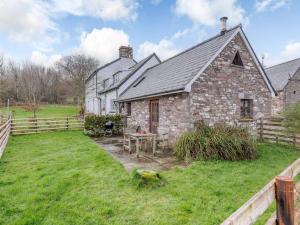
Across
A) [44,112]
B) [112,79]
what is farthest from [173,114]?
[44,112]

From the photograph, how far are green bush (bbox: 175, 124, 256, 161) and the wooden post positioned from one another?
525 cm

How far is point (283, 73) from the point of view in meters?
23.5

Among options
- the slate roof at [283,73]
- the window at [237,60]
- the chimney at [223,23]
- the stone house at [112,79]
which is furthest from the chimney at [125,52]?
the slate roof at [283,73]

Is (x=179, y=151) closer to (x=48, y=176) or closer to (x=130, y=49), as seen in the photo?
(x=48, y=176)

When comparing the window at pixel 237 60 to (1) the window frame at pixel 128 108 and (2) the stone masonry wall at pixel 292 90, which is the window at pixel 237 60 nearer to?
(1) the window frame at pixel 128 108

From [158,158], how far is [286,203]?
597cm

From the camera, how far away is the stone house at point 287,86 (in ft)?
71.4

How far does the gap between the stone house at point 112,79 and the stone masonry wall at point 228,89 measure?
9.32 meters

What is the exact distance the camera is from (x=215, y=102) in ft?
31.5

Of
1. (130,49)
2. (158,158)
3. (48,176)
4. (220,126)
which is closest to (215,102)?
(220,126)

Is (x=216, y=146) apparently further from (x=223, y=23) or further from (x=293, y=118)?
(x=223, y=23)

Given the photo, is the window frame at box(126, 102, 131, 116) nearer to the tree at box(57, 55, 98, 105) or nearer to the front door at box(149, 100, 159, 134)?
the front door at box(149, 100, 159, 134)

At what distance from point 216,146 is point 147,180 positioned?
3.44 m

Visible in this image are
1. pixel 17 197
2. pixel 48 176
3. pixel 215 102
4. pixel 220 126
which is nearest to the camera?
pixel 17 197
